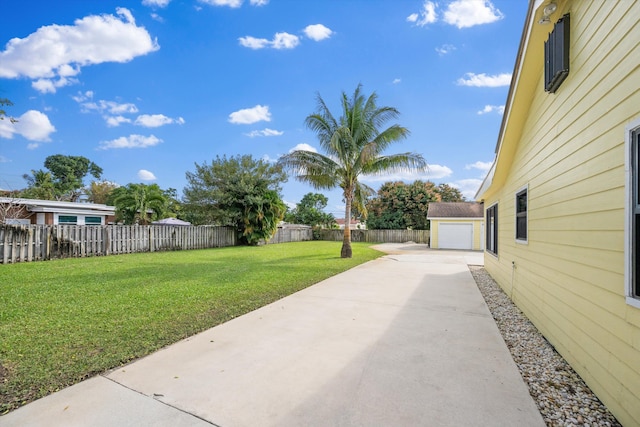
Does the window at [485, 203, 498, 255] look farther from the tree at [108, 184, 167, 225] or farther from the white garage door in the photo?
the tree at [108, 184, 167, 225]

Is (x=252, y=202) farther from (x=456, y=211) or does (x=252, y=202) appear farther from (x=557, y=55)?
(x=557, y=55)

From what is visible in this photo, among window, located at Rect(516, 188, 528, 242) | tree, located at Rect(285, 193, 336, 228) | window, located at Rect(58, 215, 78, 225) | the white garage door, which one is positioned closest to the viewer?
window, located at Rect(516, 188, 528, 242)

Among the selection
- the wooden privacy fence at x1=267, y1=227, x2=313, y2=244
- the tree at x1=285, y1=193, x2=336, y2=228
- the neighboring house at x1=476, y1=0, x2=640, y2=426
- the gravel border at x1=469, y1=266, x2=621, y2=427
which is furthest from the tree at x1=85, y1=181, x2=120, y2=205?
the gravel border at x1=469, y1=266, x2=621, y2=427

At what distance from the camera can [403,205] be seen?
29.6 m

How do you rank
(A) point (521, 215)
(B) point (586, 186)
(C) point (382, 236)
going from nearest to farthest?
1. (B) point (586, 186)
2. (A) point (521, 215)
3. (C) point (382, 236)

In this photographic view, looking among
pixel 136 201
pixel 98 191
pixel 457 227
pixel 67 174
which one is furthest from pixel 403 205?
pixel 67 174

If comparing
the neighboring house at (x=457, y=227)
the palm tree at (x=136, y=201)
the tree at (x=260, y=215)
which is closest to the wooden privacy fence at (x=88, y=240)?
the tree at (x=260, y=215)

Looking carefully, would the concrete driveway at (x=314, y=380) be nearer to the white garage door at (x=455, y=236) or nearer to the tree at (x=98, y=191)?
the white garage door at (x=455, y=236)

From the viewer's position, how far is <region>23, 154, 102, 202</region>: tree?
111 feet

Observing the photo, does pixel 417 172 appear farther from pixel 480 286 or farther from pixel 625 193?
pixel 625 193

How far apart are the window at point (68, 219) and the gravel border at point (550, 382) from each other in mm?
26547

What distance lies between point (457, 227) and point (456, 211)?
126cm

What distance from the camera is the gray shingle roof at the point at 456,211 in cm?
2047

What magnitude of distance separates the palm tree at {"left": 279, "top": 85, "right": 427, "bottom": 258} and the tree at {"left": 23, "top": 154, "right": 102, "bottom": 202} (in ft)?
103
